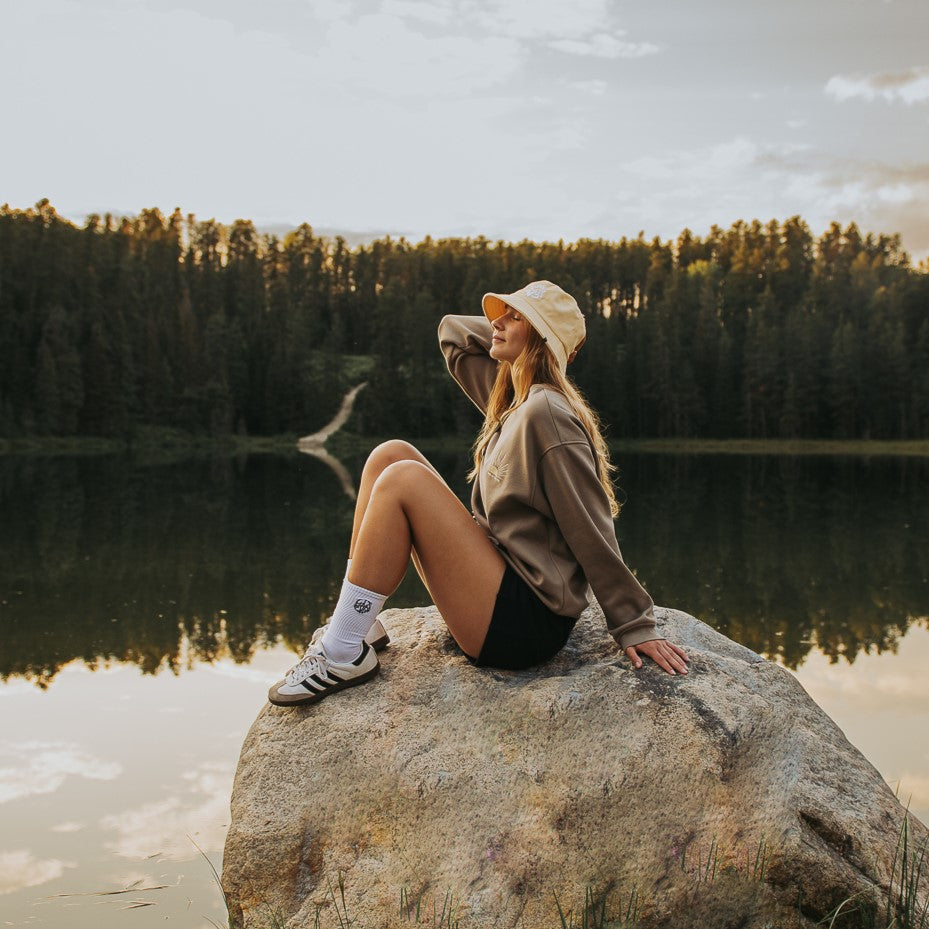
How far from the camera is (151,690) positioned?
25.2 ft

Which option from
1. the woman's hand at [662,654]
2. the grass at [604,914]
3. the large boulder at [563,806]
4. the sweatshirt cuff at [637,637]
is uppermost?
the sweatshirt cuff at [637,637]

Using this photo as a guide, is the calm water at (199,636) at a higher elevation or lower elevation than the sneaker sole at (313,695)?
lower

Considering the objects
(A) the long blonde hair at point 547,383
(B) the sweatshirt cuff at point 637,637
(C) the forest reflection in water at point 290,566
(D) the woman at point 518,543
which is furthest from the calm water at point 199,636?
(A) the long blonde hair at point 547,383

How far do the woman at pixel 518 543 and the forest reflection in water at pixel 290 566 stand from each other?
5.15 metres

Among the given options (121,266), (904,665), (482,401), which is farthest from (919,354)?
(482,401)

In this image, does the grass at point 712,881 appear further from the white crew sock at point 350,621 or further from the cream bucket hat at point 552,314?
the cream bucket hat at point 552,314

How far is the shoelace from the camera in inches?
149

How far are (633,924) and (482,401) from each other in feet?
7.88

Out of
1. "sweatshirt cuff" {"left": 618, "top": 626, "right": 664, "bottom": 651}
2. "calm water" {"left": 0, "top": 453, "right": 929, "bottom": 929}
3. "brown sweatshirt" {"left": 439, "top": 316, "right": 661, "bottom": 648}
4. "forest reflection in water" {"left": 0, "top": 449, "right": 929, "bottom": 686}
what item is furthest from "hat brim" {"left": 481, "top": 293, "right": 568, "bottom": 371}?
"forest reflection in water" {"left": 0, "top": 449, "right": 929, "bottom": 686}

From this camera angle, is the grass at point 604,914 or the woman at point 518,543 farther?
the woman at point 518,543

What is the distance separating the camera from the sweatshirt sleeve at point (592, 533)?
3541mm

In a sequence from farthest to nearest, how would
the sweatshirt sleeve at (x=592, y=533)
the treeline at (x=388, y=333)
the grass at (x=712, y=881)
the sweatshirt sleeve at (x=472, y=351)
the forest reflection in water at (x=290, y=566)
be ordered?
A: the treeline at (x=388, y=333)
the forest reflection in water at (x=290, y=566)
the sweatshirt sleeve at (x=472, y=351)
the sweatshirt sleeve at (x=592, y=533)
the grass at (x=712, y=881)

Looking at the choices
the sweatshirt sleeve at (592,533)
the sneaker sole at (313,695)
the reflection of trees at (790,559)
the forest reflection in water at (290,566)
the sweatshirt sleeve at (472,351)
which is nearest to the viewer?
the sweatshirt sleeve at (592,533)

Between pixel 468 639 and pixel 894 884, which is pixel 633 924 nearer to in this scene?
pixel 894 884
